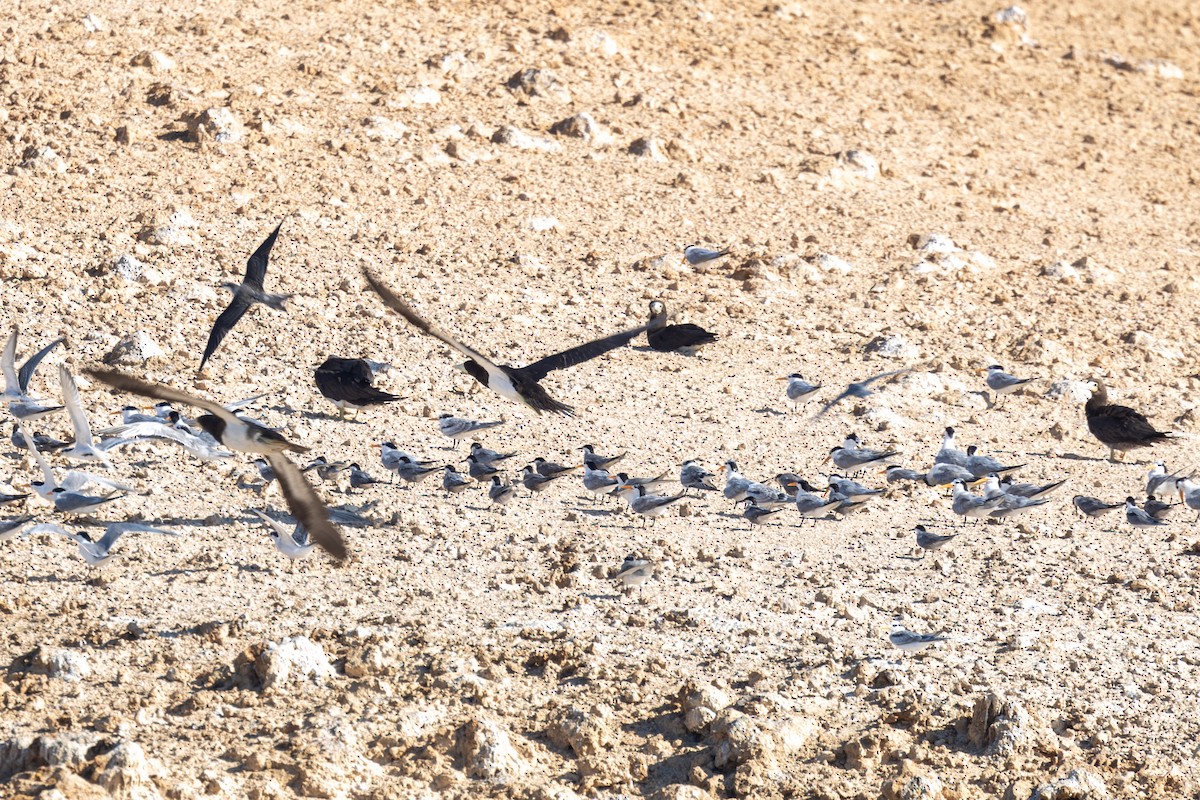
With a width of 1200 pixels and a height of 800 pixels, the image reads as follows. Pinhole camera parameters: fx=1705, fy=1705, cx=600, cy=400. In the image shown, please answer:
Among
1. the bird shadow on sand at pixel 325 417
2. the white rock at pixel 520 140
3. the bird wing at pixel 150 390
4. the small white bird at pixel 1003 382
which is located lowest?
the small white bird at pixel 1003 382

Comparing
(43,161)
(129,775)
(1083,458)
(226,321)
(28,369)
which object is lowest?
(1083,458)

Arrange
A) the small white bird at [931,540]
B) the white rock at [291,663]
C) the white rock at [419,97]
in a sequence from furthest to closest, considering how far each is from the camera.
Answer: the white rock at [419,97], the small white bird at [931,540], the white rock at [291,663]

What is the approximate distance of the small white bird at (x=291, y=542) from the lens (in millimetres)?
9441

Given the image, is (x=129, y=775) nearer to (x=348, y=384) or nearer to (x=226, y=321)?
(x=348, y=384)

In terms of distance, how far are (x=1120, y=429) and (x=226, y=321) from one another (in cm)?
651

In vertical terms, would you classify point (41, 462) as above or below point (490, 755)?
below

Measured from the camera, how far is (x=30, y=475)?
10.5 meters

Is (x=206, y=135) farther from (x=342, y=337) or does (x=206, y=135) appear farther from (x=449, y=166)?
(x=342, y=337)

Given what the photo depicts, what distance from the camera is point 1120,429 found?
12586 millimetres

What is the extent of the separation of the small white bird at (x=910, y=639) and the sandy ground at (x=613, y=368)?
8 centimetres

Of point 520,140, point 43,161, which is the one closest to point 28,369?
point 43,161

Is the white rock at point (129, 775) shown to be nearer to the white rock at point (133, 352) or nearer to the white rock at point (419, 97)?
the white rock at point (133, 352)

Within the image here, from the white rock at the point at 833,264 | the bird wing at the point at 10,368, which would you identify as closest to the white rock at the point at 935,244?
the white rock at the point at 833,264

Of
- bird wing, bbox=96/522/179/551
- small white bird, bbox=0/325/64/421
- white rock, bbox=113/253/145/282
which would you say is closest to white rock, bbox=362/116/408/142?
white rock, bbox=113/253/145/282
